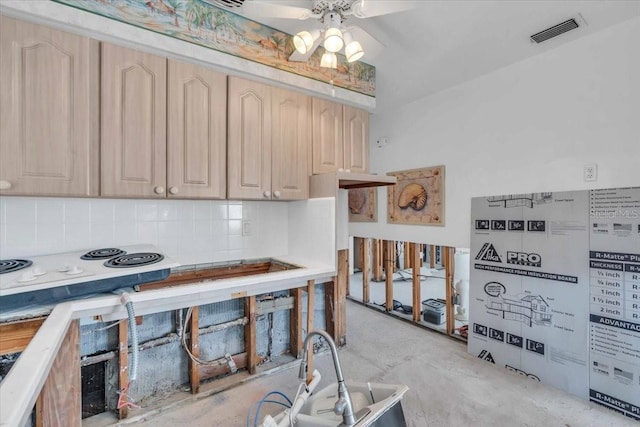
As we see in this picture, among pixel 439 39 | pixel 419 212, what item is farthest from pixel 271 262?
pixel 439 39

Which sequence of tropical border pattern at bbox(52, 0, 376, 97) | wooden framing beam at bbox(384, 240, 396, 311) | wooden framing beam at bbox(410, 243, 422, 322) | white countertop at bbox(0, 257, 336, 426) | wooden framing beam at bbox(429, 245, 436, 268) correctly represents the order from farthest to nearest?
wooden framing beam at bbox(429, 245, 436, 268) < wooden framing beam at bbox(384, 240, 396, 311) < wooden framing beam at bbox(410, 243, 422, 322) < tropical border pattern at bbox(52, 0, 376, 97) < white countertop at bbox(0, 257, 336, 426)

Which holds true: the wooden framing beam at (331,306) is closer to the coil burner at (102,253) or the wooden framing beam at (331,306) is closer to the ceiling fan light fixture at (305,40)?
the coil burner at (102,253)

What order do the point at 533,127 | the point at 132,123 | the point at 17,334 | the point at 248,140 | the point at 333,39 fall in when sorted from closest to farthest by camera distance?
the point at 17,334, the point at 333,39, the point at 132,123, the point at 248,140, the point at 533,127

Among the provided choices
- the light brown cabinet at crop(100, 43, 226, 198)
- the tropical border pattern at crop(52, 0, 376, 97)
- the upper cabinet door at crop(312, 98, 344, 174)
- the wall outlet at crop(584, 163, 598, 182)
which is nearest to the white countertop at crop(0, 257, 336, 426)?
the light brown cabinet at crop(100, 43, 226, 198)

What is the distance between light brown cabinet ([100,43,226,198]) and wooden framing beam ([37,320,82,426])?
772mm

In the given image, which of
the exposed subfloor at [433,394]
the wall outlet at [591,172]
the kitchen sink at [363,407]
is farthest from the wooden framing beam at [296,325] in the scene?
the wall outlet at [591,172]

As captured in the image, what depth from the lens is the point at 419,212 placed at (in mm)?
3109

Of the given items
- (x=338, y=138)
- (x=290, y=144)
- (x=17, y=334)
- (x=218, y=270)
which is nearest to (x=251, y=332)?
(x=218, y=270)

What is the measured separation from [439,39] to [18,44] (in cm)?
240

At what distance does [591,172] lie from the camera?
2021mm

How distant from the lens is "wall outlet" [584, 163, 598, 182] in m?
2.00

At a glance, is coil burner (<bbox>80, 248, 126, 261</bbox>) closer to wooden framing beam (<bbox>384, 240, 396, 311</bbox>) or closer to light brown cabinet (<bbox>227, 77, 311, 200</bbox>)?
light brown cabinet (<bbox>227, 77, 311, 200</bbox>)

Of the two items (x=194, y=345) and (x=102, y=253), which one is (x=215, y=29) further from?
(x=194, y=345)

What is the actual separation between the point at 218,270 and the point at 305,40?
1709 mm
